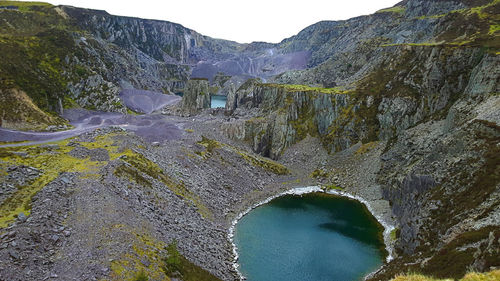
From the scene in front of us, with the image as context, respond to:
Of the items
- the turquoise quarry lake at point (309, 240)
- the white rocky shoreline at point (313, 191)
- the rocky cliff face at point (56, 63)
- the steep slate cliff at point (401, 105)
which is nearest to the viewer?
the steep slate cliff at point (401, 105)

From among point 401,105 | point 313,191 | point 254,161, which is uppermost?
point 401,105

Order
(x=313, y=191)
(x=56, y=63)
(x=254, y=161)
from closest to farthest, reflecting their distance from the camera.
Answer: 1. (x=313, y=191)
2. (x=254, y=161)
3. (x=56, y=63)

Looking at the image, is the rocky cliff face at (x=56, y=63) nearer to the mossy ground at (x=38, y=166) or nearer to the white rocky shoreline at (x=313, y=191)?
the mossy ground at (x=38, y=166)

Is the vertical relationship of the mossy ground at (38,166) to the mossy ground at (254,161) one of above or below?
above

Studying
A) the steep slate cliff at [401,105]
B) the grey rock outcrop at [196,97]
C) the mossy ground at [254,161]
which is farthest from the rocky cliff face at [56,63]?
the mossy ground at [254,161]

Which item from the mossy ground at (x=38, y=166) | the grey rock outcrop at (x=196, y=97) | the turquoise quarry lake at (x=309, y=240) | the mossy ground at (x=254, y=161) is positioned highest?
the grey rock outcrop at (x=196, y=97)

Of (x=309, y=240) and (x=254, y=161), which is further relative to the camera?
(x=254, y=161)

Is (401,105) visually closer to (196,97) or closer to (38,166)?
(38,166)

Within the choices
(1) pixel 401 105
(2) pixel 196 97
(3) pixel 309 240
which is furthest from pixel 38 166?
(2) pixel 196 97
